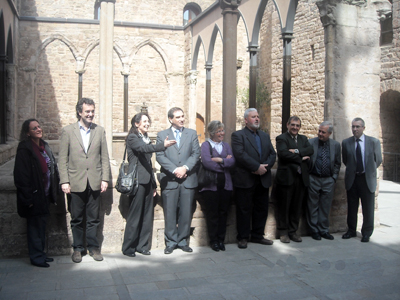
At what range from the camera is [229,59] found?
17.9 ft

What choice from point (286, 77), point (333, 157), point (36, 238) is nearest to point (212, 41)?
point (286, 77)

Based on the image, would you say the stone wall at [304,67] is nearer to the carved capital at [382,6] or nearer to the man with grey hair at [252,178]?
the carved capital at [382,6]

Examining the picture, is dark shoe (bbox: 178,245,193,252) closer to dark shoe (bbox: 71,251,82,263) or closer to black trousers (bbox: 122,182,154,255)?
black trousers (bbox: 122,182,154,255)

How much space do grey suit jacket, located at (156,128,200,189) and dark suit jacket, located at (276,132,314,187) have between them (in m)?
0.97

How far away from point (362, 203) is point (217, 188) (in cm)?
175

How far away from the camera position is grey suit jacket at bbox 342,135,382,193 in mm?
4703

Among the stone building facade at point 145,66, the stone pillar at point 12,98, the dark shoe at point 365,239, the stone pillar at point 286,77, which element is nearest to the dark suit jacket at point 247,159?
the dark shoe at point 365,239

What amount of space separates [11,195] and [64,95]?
12.5 metres

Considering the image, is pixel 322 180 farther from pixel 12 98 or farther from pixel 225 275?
pixel 12 98

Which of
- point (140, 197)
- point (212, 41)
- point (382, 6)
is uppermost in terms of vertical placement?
point (212, 41)

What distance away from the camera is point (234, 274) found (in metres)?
3.61

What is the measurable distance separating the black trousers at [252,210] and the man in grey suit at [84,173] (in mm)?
1408

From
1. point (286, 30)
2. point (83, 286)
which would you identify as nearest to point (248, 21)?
point (286, 30)

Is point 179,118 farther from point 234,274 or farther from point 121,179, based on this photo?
point 234,274
